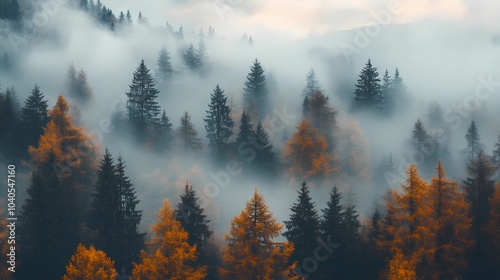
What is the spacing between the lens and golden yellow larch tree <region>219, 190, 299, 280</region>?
32.8m

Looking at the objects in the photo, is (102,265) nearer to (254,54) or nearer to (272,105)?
(272,105)

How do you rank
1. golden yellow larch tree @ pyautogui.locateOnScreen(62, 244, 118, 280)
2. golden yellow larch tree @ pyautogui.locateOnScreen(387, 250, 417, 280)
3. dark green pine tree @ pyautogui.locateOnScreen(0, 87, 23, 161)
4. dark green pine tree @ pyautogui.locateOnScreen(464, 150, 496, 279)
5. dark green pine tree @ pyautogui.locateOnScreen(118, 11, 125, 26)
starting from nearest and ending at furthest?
1. golden yellow larch tree @ pyautogui.locateOnScreen(387, 250, 417, 280)
2. golden yellow larch tree @ pyautogui.locateOnScreen(62, 244, 118, 280)
3. dark green pine tree @ pyautogui.locateOnScreen(464, 150, 496, 279)
4. dark green pine tree @ pyautogui.locateOnScreen(0, 87, 23, 161)
5. dark green pine tree @ pyautogui.locateOnScreen(118, 11, 125, 26)

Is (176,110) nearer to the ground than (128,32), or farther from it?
nearer to the ground

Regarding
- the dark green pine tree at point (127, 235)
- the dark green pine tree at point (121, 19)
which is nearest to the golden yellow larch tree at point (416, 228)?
the dark green pine tree at point (127, 235)

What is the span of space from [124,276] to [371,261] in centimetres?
2190

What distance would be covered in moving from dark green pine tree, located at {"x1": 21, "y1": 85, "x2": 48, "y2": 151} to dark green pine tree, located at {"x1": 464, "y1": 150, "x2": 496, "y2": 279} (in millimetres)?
48840

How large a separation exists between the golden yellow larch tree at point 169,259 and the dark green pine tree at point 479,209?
2474cm

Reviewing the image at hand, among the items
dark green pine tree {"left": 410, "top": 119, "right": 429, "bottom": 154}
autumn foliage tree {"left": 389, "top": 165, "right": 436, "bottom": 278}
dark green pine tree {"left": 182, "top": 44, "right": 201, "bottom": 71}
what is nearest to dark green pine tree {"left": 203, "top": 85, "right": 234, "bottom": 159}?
dark green pine tree {"left": 410, "top": 119, "right": 429, "bottom": 154}

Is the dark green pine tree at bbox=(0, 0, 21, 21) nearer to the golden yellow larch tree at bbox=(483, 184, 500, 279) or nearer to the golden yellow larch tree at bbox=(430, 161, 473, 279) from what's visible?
the golden yellow larch tree at bbox=(430, 161, 473, 279)

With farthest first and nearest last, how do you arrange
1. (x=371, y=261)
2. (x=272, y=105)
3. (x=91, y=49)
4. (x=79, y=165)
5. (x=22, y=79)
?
(x=91, y=49)
(x=22, y=79)
(x=272, y=105)
(x=79, y=165)
(x=371, y=261)

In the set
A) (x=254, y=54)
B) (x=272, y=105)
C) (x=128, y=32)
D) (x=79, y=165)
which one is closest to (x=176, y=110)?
(x=272, y=105)

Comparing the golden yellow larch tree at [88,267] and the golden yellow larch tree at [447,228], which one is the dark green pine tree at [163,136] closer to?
the golden yellow larch tree at [88,267]

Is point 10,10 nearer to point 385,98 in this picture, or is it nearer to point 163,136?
point 163,136

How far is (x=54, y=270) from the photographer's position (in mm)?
37938
